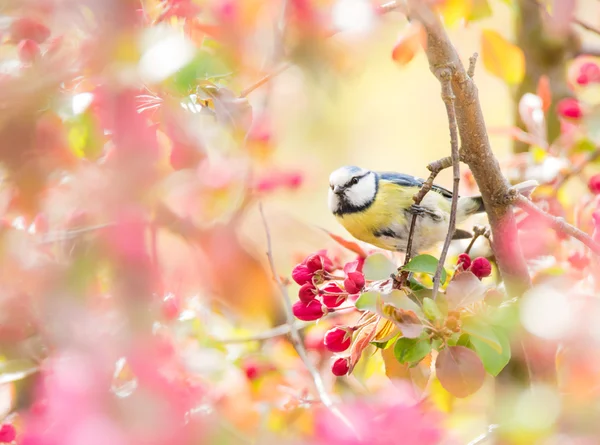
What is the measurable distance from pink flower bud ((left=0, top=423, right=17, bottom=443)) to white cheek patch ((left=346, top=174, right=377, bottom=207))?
103cm

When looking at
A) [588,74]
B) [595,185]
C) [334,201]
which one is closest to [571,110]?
[588,74]

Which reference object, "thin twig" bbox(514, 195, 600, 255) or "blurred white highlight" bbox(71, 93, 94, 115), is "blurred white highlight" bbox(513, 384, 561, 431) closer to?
"thin twig" bbox(514, 195, 600, 255)

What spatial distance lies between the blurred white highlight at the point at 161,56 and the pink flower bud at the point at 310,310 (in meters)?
0.45

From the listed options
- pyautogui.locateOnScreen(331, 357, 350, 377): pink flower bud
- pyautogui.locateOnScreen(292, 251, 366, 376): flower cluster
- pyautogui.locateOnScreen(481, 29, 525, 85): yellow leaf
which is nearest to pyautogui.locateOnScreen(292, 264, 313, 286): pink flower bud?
pyautogui.locateOnScreen(292, 251, 366, 376): flower cluster

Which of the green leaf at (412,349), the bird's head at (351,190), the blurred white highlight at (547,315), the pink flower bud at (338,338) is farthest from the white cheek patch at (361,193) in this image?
the blurred white highlight at (547,315)

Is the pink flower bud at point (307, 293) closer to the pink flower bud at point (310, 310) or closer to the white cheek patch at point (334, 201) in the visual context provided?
the pink flower bud at point (310, 310)

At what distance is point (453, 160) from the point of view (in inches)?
32.0

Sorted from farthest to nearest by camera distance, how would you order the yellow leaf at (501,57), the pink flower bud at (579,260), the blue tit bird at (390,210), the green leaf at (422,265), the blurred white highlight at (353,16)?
the blue tit bird at (390,210), the yellow leaf at (501,57), the pink flower bud at (579,260), the green leaf at (422,265), the blurred white highlight at (353,16)

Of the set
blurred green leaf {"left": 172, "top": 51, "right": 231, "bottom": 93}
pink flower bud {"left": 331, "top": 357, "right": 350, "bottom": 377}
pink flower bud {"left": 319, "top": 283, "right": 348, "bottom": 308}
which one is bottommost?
pink flower bud {"left": 331, "top": 357, "right": 350, "bottom": 377}

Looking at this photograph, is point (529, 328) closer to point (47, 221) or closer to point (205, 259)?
point (205, 259)

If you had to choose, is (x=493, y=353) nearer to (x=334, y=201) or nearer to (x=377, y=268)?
(x=377, y=268)

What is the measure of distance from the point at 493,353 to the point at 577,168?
887 millimetres

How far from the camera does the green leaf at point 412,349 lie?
0.74 meters

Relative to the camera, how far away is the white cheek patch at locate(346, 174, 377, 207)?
176 cm
